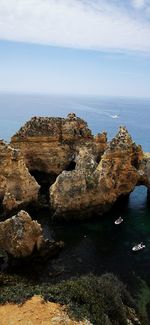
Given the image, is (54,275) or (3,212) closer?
(54,275)

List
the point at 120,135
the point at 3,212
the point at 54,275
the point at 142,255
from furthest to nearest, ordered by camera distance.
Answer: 1. the point at 120,135
2. the point at 3,212
3. the point at 142,255
4. the point at 54,275

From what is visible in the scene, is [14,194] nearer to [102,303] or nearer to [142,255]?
[142,255]

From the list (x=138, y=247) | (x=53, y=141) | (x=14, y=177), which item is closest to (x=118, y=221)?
(x=138, y=247)

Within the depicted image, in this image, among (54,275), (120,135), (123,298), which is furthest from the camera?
(120,135)

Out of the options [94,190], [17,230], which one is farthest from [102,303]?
[94,190]

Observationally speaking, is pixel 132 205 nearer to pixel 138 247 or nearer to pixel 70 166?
pixel 70 166

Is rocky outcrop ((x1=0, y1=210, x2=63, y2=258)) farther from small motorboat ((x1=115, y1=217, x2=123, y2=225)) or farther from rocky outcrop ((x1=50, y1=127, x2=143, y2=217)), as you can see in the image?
small motorboat ((x1=115, y1=217, x2=123, y2=225))
